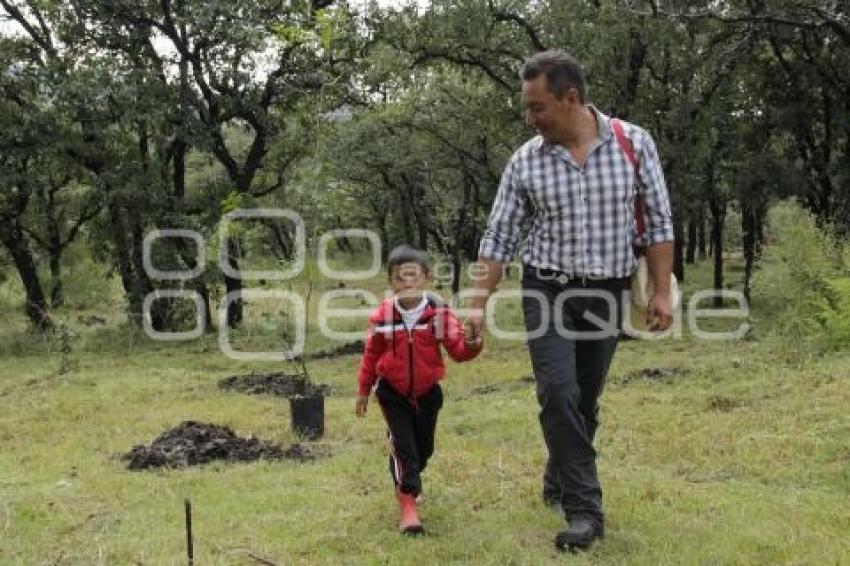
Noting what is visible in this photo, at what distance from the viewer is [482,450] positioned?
22.5 feet

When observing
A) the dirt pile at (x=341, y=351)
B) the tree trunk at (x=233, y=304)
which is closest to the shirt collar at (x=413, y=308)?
the dirt pile at (x=341, y=351)

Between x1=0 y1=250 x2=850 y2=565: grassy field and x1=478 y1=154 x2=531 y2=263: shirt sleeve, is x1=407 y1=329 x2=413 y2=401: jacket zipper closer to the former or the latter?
x1=478 y1=154 x2=531 y2=263: shirt sleeve

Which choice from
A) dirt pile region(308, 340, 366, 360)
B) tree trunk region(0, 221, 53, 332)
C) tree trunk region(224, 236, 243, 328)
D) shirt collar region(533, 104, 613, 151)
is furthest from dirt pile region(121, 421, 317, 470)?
tree trunk region(0, 221, 53, 332)

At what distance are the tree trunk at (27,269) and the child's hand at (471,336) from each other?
56.7 feet

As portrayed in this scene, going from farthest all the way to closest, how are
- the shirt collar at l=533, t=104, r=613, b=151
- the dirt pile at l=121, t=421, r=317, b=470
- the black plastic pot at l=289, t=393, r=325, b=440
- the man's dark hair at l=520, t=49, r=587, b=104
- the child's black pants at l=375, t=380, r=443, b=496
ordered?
1. the black plastic pot at l=289, t=393, r=325, b=440
2. the dirt pile at l=121, t=421, r=317, b=470
3. the child's black pants at l=375, t=380, r=443, b=496
4. the shirt collar at l=533, t=104, r=613, b=151
5. the man's dark hair at l=520, t=49, r=587, b=104

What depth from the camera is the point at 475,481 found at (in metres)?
5.68

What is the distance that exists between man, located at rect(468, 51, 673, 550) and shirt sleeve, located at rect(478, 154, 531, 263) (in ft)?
0.06

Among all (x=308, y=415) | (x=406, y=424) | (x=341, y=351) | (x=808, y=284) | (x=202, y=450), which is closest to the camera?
(x=406, y=424)

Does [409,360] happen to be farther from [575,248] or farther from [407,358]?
[575,248]

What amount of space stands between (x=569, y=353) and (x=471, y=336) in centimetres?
46

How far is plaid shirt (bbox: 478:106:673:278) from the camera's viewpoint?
13.7ft

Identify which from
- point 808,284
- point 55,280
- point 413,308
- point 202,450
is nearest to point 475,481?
point 413,308

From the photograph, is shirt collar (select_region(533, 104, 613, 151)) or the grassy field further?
the grassy field

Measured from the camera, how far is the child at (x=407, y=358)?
15.1 feet
